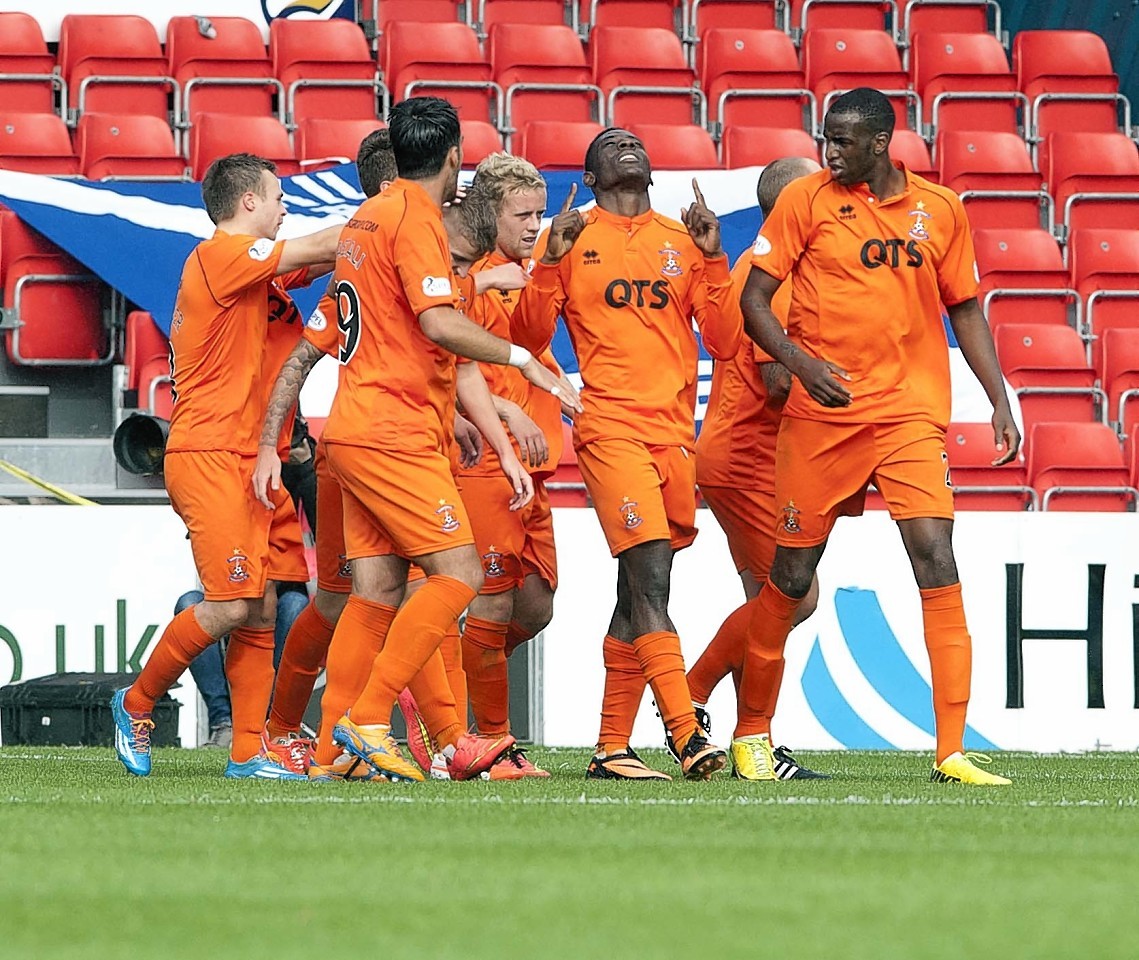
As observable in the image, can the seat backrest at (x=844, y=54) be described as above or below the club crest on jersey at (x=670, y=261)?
above

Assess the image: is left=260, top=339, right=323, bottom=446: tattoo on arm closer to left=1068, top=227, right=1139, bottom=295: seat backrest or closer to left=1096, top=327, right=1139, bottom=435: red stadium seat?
left=1096, top=327, right=1139, bottom=435: red stadium seat

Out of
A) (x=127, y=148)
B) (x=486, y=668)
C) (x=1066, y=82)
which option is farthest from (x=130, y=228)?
(x=1066, y=82)

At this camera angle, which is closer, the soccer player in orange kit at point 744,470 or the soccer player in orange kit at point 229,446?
the soccer player in orange kit at point 229,446

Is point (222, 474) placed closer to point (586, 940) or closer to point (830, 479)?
point (830, 479)

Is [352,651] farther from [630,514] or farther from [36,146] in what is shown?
[36,146]

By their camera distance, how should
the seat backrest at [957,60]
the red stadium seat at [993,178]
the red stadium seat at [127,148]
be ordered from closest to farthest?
1. the red stadium seat at [127,148]
2. the red stadium seat at [993,178]
3. the seat backrest at [957,60]

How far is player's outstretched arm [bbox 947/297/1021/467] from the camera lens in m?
6.32

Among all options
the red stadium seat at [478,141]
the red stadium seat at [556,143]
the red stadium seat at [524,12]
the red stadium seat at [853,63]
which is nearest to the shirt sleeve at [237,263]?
the red stadium seat at [478,141]

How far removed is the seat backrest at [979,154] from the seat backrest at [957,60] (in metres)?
0.73

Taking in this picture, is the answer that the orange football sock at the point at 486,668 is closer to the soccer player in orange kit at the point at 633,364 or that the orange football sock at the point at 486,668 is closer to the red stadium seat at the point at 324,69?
the soccer player in orange kit at the point at 633,364

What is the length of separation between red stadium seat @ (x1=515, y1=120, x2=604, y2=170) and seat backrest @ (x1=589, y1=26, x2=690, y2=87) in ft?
3.34

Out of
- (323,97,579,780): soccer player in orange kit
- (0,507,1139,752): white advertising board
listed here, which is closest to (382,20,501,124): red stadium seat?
(0,507,1139,752): white advertising board

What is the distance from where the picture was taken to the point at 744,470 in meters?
7.04

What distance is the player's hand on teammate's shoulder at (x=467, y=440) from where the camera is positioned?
6.79m
